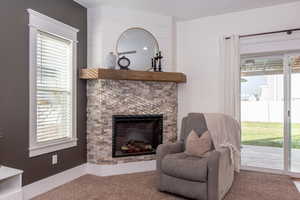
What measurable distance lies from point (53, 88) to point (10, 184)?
1323 millimetres

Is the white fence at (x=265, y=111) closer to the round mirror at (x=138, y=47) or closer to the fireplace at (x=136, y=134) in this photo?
the fireplace at (x=136, y=134)

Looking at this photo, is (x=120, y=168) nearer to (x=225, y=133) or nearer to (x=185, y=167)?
(x=185, y=167)

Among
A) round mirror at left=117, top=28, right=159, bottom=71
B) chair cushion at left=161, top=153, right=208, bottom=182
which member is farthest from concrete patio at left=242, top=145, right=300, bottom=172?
round mirror at left=117, top=28, right=159, bottom=71

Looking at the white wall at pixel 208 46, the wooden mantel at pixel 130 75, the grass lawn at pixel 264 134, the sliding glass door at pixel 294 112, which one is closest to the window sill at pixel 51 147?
the wooden mantel at pixel 130 75

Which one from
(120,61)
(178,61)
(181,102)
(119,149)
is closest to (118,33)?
(120,61)

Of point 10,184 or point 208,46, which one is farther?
point 208,46

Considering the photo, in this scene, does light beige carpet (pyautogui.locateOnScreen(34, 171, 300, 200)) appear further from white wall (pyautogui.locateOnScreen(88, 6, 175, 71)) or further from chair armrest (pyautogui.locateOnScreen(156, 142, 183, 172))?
white wall (pyautogui.locateOnScreen(88, 6, 175, 71))

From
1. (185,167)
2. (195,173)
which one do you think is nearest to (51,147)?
(185,167)

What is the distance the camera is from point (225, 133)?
2.96 metres

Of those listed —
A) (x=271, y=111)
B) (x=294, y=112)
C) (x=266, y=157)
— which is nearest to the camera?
(x=294, y=112)

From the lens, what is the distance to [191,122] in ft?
10.5

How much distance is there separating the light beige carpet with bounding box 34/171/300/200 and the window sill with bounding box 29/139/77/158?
1.64 feet

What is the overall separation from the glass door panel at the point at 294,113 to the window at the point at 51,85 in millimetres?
3306

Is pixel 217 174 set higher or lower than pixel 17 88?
lower
